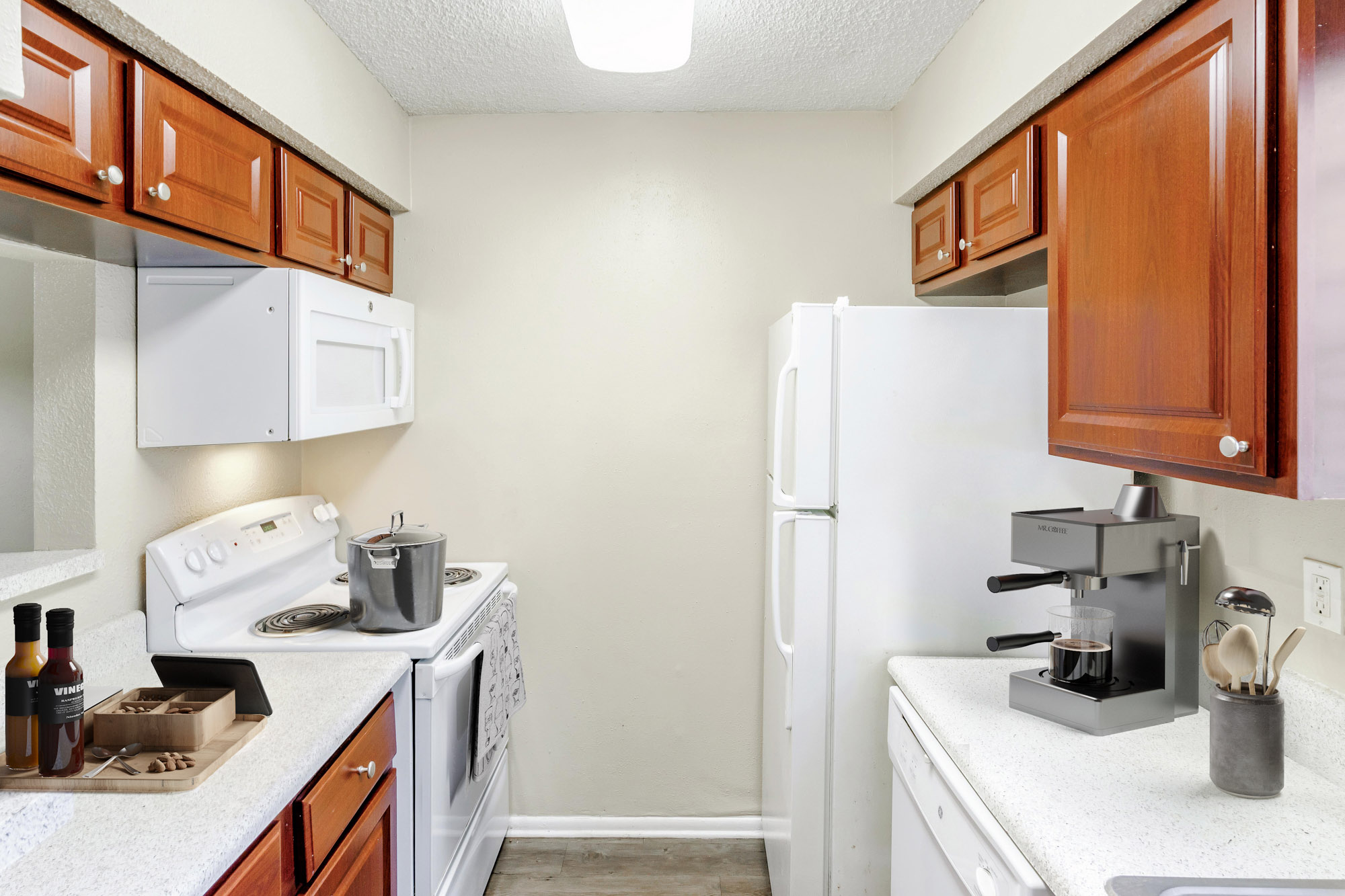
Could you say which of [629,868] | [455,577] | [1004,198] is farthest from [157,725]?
[1004,198]

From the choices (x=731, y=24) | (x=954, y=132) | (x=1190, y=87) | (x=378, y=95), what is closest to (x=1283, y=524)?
(x=1190, y=87)

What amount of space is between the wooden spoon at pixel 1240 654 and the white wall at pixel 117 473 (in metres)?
2.13

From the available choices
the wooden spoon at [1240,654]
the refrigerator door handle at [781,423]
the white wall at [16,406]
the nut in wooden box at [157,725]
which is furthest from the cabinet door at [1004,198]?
the white wall at [16,406]

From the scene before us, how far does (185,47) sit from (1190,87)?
1.64 meters

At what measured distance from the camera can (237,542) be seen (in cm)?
216

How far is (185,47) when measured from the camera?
1.44 meters

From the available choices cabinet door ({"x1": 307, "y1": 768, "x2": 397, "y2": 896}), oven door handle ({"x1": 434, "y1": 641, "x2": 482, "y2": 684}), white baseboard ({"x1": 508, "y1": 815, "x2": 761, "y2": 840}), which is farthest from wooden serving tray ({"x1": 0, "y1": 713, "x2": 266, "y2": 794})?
white baseboard ({"x1": 508, "y1": 815, "x2": 761, "y2": 840})

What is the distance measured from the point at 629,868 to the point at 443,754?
100 cm

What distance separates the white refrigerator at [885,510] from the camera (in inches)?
78.7

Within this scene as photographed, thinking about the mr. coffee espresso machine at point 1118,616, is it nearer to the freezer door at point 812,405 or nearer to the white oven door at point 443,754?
the freezer door at point 812,405

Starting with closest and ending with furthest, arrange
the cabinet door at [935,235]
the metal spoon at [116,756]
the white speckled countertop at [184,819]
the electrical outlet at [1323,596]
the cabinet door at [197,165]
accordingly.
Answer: the white speckled countertop at [184,819] → the metal spoon at [116,756] → the electrical outlet at [1323,596] → the cabinet door at [197,165] → the cabinet door at [935,235]

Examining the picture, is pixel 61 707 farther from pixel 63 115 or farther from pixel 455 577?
pixel 455 577

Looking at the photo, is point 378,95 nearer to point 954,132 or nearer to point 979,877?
point 954,132

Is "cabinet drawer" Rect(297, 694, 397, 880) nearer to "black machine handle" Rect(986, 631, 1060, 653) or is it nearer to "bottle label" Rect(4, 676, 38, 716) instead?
"bottle label" Rect(4, 676, 38, 716)
